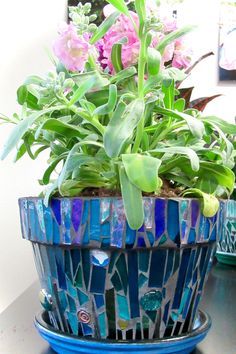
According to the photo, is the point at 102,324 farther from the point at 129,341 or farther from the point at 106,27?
the point at 106,27

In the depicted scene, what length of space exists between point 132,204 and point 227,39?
117 centimetres

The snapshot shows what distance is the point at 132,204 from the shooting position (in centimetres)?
38

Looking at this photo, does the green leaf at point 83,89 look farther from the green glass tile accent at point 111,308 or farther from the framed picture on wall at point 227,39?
the framed picture on wall at point 227,39

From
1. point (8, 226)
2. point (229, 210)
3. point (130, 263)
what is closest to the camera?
point (130, 263)

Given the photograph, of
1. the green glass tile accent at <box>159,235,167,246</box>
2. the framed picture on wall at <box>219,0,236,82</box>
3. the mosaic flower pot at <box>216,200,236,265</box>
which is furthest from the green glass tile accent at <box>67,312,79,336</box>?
the framed picture on wall at <box>219,0,236,82</box>

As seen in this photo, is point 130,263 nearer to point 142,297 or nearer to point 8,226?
point 142,297

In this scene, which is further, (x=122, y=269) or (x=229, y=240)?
(x=229, y=240)

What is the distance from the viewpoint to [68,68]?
1.46 feet

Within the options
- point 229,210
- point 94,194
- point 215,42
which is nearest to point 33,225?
point 94,194

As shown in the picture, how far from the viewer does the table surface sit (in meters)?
0.49

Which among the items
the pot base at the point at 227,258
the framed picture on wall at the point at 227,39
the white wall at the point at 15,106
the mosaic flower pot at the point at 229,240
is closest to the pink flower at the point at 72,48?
the mosaic flower pot at the point at 229,240

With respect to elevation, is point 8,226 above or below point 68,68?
below

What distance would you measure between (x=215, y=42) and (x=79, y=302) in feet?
3.87

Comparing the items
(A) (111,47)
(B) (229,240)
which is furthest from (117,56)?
(B) (229,240)
